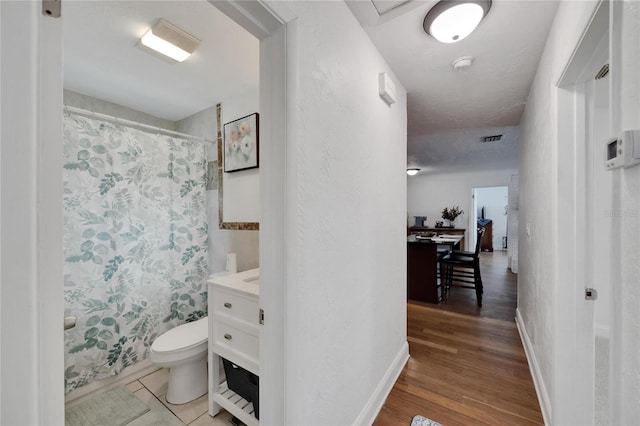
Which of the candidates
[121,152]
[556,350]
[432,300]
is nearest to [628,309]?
[556,350]

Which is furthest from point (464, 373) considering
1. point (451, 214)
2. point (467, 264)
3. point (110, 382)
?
point (451, 214)

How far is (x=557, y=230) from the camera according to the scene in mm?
1341

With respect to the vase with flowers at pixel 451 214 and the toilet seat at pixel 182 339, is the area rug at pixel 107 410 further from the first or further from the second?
the vase with flowers at pixel 451 214

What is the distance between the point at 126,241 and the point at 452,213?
23.3ft

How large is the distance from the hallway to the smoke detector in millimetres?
2253

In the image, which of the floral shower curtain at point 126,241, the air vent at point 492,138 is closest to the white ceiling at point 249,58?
A: the floral shower curtain at point 126,241

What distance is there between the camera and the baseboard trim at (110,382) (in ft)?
5.90

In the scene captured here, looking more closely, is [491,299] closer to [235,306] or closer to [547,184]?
[547,184]

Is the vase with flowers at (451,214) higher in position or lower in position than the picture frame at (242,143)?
lower

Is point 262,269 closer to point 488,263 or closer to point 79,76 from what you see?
point 79,76

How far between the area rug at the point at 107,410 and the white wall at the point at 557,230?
2347mm

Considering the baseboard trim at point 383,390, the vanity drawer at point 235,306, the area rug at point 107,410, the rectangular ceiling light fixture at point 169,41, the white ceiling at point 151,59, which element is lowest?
the area rug at point 107,410

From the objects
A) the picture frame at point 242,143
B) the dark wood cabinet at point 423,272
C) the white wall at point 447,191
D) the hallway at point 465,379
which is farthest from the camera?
the white wall at point 447,191

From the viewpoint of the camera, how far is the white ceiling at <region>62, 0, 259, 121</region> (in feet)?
4.57
